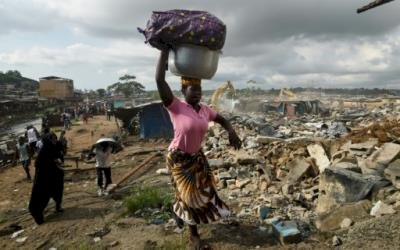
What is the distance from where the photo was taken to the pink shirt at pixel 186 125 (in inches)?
133

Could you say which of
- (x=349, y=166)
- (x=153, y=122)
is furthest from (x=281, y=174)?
(x=153, y=122)

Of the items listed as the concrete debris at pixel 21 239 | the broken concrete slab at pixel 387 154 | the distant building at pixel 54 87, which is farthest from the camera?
the distant building at pixel 54 87

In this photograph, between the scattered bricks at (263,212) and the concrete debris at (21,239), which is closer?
the scattered bricks at (263,212)

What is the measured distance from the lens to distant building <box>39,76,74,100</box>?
1988 inches

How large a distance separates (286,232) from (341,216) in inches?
27.1

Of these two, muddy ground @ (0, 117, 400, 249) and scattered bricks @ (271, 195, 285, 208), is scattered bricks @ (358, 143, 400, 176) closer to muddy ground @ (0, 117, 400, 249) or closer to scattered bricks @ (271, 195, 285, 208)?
scattered bricks @ (271, 195, 285, 208)

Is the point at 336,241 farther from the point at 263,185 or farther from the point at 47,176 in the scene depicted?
the point at 47,176

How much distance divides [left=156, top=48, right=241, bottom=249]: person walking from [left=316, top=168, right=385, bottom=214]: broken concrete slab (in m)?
1.87

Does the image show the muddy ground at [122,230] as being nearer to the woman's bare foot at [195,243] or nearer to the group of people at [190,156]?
the woman's bare foot at [195,243]

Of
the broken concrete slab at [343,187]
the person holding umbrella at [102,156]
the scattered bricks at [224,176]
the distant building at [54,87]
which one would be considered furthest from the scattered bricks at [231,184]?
the distant building at [54,87]

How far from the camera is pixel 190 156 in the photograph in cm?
353

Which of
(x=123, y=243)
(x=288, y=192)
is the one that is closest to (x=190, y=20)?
(x=123, y=243)

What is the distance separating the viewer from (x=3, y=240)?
5578mm

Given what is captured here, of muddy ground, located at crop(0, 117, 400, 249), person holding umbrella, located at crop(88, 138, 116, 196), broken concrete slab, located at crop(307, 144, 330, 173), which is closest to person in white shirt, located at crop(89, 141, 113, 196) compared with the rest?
person holding umbrella, located at crop(88, 138, 116, 196)
